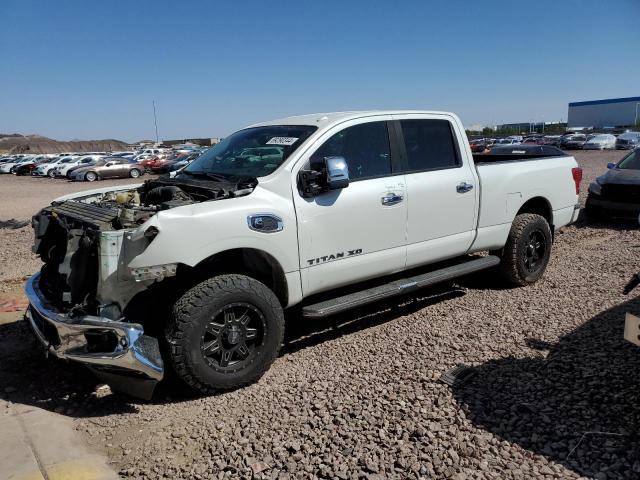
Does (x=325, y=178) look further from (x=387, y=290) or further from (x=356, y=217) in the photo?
(x=387, y=290)

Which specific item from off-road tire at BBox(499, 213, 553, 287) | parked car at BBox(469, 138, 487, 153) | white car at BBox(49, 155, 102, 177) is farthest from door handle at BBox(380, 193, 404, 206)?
white car at BBox(49, 155, 102, 177)

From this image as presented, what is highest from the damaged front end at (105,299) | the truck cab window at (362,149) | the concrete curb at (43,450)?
the truck cab window at (362,149)

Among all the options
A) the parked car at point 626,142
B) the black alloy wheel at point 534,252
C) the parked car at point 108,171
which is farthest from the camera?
the parked car at point 626,142

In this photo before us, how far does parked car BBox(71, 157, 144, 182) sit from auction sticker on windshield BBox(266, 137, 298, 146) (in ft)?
96.0

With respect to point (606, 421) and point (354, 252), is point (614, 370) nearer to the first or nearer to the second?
point (606, 421)

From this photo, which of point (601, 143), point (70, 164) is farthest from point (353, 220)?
point (601, 143)

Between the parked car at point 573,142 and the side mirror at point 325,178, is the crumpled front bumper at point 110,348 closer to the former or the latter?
the side mirror at point 325,178

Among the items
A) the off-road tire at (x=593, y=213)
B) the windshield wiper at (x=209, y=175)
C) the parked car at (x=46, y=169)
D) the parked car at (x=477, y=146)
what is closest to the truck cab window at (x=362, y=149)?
the windshield wiper at (x=209, y=175)

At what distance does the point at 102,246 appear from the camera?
3.39 metres

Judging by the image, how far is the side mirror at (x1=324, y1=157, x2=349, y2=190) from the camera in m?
4.00

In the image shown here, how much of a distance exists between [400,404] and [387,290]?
4.06 feet

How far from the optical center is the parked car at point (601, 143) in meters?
42.4

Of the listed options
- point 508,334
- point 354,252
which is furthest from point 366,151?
point 508,334

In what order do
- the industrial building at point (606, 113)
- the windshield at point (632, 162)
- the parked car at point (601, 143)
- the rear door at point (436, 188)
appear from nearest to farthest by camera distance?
the rear door at point (436, 188) → the windshield at point (632, 162) → the parked car at point (601, 143) → the industrial building at point (606, 113)
